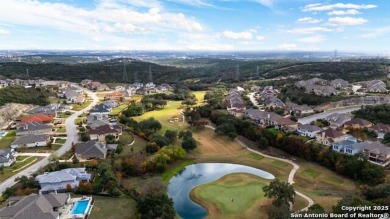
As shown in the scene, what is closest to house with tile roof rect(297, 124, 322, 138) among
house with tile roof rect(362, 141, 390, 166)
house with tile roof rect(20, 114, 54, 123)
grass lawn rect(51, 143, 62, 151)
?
house with tile roof rect(362, 141, 390, 166)

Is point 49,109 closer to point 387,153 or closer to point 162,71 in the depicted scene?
point 387,153

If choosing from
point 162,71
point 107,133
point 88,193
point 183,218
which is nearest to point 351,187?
point 183,218

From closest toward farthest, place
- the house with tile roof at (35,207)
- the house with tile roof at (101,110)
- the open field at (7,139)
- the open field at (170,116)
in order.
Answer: the house with tile roof at (35,207) < the open field at (7,139) < the open field at (170,116) < the house with tile roof at (101,110)

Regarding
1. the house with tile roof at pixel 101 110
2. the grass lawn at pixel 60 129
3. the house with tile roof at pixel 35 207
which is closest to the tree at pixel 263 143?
the house with tile roof at pixel 35 207

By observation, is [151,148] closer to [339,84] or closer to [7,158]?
[7,158]

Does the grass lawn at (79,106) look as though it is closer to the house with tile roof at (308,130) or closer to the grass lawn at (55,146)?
the grass lawn at (55,146)

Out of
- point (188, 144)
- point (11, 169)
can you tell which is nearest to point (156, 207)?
point (188, 144)

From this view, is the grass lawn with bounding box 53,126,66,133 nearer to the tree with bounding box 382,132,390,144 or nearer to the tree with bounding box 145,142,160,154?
the tree with bounding box 145,142,160,154
